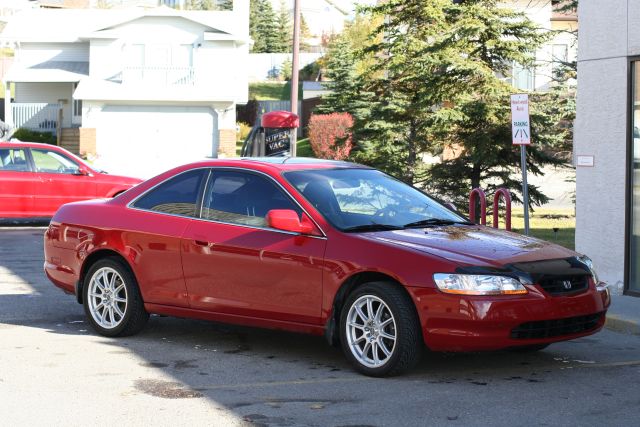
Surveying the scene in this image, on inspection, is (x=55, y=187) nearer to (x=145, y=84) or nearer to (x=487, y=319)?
(x=487, y=319)

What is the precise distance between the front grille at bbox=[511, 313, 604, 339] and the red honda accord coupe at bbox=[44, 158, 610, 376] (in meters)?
0.01

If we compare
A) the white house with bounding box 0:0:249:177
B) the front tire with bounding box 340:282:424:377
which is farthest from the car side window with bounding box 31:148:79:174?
the white house with bounding box 0:0:249:177

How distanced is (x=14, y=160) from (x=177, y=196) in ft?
38.9

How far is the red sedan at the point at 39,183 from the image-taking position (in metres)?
20.0

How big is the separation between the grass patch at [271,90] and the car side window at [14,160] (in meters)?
49.2

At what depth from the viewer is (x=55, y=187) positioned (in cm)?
2014

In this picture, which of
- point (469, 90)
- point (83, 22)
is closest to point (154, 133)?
point (83, 22)

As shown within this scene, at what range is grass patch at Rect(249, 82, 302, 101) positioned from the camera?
71062 mm

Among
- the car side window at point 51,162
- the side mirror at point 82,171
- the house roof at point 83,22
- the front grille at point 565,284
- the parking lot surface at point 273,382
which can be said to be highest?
the house roof at point 83,22

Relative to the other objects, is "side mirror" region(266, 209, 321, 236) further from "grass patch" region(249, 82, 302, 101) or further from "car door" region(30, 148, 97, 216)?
"grass patch" region(249, 82, 302, 101)

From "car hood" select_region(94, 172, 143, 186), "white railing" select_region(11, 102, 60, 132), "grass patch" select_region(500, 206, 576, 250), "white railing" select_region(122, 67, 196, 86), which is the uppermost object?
"white railing" select_region(122, 67, 196, 86)

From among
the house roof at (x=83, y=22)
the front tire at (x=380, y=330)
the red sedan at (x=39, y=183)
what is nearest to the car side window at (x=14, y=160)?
the red sedan at (x=39, y=183)

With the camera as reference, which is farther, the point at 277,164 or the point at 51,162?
the point at 51,162

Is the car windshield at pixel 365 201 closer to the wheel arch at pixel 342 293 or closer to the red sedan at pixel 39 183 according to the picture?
the wheel arch at pixel 342 293
